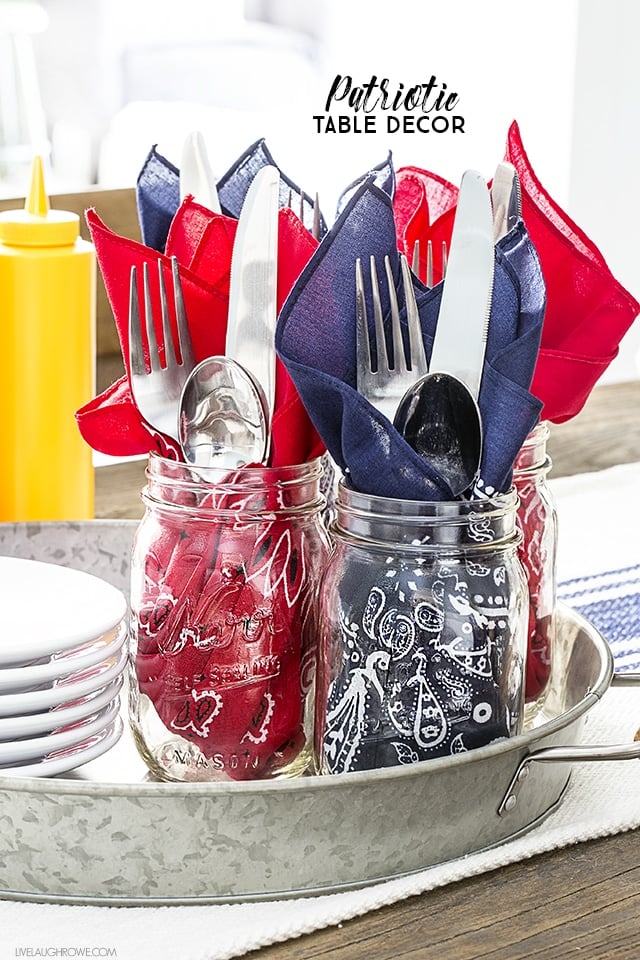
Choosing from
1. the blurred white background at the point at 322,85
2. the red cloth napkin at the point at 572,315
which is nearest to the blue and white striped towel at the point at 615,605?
the red cloth napkin at the point at 572,315

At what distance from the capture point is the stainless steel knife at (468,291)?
42 centimetres

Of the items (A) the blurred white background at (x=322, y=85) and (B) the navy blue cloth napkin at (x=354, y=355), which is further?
(A) the blurred white background at (x=322, y=85)

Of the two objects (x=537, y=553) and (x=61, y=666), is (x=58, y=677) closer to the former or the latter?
(x=61, y=666)

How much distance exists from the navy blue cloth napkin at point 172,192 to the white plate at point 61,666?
0.19m

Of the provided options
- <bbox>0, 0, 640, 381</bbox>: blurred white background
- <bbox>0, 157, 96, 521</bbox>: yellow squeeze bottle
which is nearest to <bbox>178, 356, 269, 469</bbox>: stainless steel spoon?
<bbox>0, 157, 96, 521</bbox>: yellow squeeze bottle

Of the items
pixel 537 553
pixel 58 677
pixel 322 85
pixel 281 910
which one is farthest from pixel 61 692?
pixel 322 85

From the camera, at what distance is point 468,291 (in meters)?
0.43

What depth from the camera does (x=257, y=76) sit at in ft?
12.5

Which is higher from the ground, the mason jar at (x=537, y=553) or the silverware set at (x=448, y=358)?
the silverware set at (x=448, y=358)

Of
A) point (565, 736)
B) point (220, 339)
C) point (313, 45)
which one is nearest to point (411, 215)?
point (220, 339)

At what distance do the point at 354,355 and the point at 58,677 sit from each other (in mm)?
161

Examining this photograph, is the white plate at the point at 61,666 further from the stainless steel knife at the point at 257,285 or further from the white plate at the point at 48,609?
the stainless steel knife at the point at 257,285

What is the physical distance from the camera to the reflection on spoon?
425mm

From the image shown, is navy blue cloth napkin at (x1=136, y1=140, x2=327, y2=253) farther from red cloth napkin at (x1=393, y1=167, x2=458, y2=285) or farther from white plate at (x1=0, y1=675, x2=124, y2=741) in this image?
white plate at (x1=0, y1=675, x2=124, y2=741)
